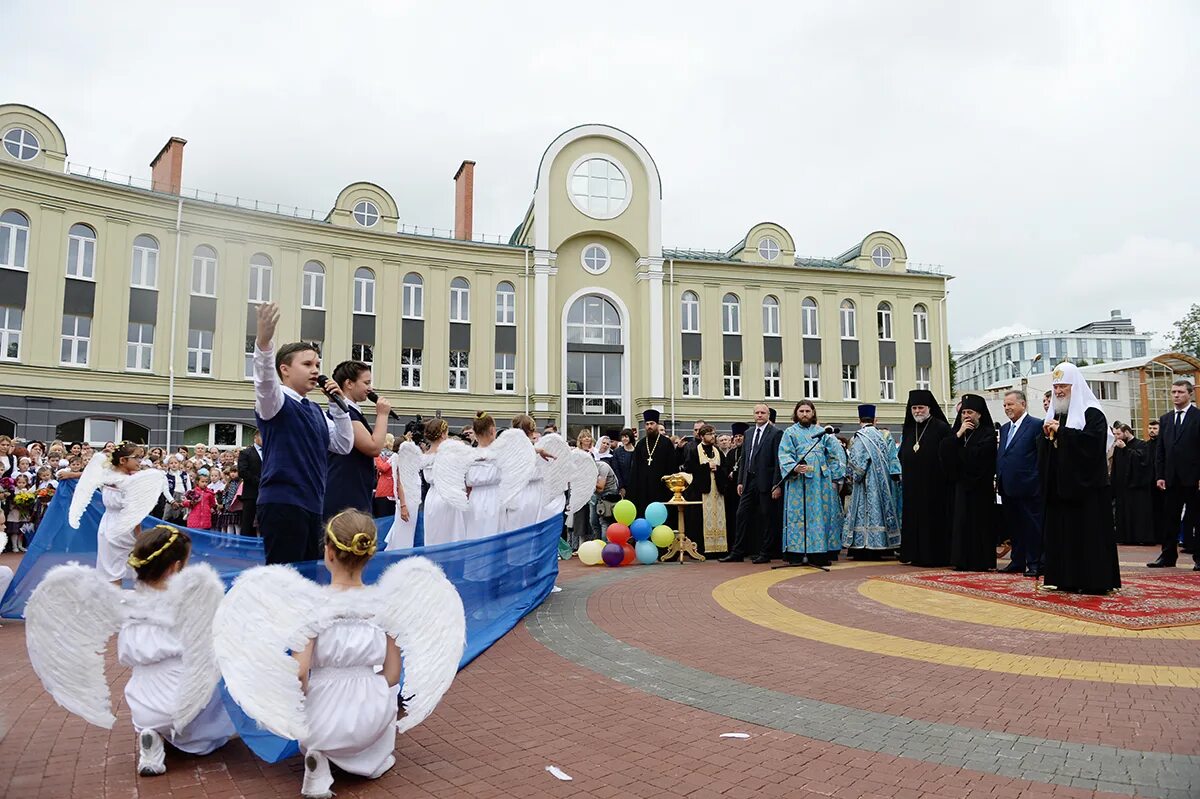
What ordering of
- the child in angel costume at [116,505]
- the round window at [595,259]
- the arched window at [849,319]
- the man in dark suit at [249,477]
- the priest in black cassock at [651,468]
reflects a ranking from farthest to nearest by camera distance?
Result: the arched window at [849,319] → the round window at [595,259] → the priest in black cassock at [651,468] → the man in dark suit at [249,477] → the child in angel costume at [116,505]

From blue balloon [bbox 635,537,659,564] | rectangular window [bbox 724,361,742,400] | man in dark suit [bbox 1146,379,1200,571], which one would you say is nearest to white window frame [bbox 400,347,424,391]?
rectangular window [bbox 724,361,742,400]

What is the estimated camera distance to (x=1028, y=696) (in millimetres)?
4727

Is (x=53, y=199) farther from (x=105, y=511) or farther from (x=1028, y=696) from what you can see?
(x=1028, y=696)

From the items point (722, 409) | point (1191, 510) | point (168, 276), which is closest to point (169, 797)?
point (1191, 510)

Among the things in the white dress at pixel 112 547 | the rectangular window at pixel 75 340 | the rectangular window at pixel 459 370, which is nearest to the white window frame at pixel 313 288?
the rectangular window at pixel 459 370

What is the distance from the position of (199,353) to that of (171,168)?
722 centimetres

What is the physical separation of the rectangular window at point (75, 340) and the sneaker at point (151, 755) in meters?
28.1

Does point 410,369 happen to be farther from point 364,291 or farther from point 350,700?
point 350,700

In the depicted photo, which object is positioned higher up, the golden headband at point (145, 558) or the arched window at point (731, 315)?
the arched window at point (731, 315)

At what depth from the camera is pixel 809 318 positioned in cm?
3894

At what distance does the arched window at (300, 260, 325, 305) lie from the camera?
31.1 m

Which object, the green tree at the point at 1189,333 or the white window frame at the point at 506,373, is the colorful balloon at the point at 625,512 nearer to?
the white window frame at the point at 506,373

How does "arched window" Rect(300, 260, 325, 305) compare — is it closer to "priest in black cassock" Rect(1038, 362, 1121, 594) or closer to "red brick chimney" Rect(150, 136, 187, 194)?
"red brick chimney" Rect(150, 136, 187, 194)

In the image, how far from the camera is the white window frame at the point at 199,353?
2908 cm
